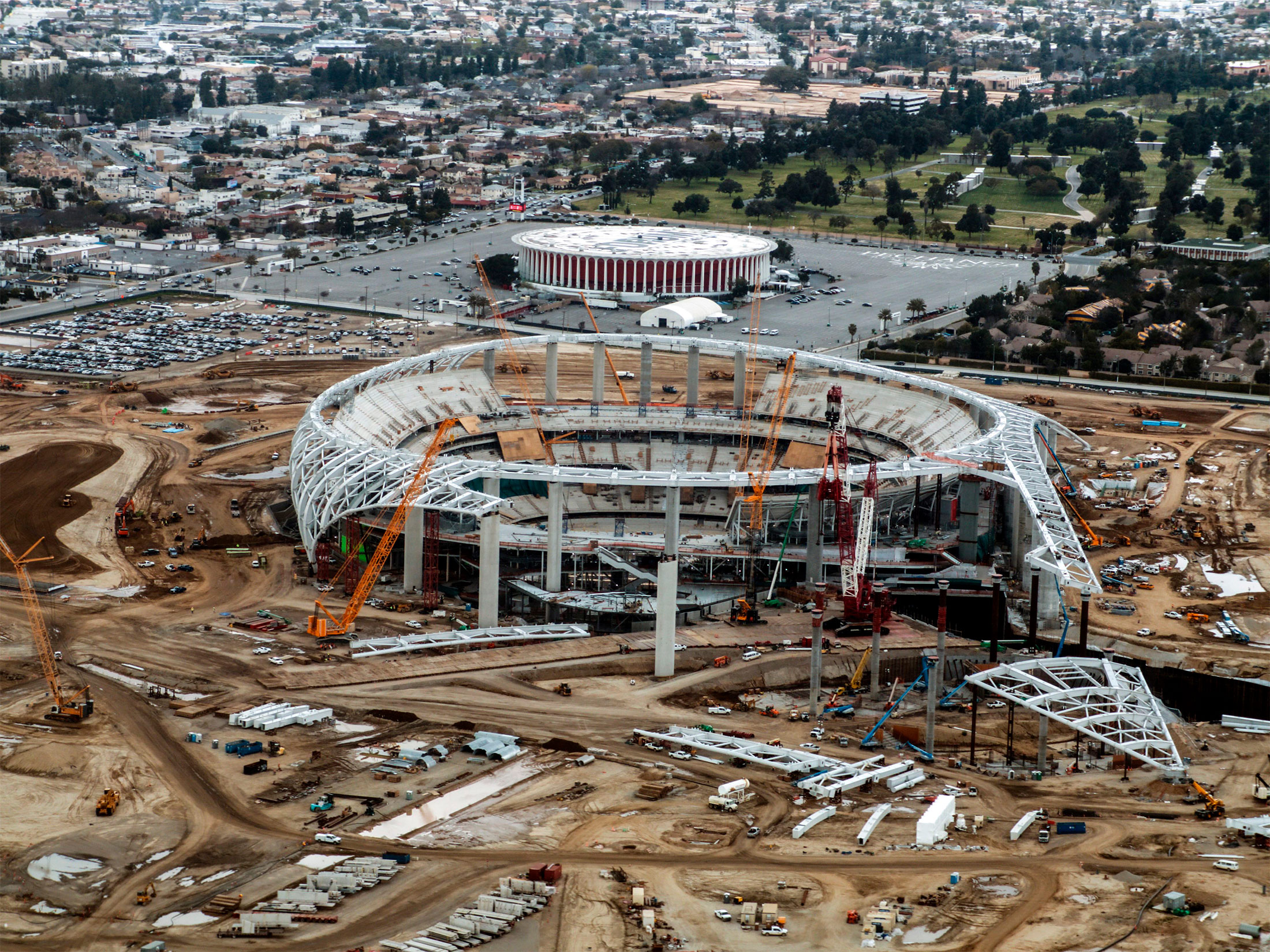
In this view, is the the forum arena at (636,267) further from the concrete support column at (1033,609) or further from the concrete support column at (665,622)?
the concrete support column at (665,622)

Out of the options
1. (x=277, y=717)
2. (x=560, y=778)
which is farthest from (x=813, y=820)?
(x=277, y=717)

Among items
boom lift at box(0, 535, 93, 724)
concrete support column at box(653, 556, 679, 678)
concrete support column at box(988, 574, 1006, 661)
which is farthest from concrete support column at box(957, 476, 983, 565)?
boom lift at box(0, 535, 93, 724)

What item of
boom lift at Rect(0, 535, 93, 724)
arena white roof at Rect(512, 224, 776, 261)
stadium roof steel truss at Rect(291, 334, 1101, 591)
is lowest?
boom lift at Rect(0, 535, 93, 724)

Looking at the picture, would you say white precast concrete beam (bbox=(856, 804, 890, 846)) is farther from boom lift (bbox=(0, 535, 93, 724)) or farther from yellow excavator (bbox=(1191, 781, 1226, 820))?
boom lift (bbox=(0, 535, 93, 724))

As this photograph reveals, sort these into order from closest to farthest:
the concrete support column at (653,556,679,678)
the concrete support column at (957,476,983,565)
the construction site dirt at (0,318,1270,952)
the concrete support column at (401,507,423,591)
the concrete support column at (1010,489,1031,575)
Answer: the construction site dirt at (0,318,1270,952) < the concrete support column at (653,556,679,678) < the concrete support column at (401,507,423,591) < the concrete support column at (1010,489,1031,575) < the concrete support column at (957,476,983,565)

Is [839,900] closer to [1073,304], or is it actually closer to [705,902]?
[705,902]

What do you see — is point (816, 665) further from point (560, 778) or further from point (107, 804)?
point (107, 804)
